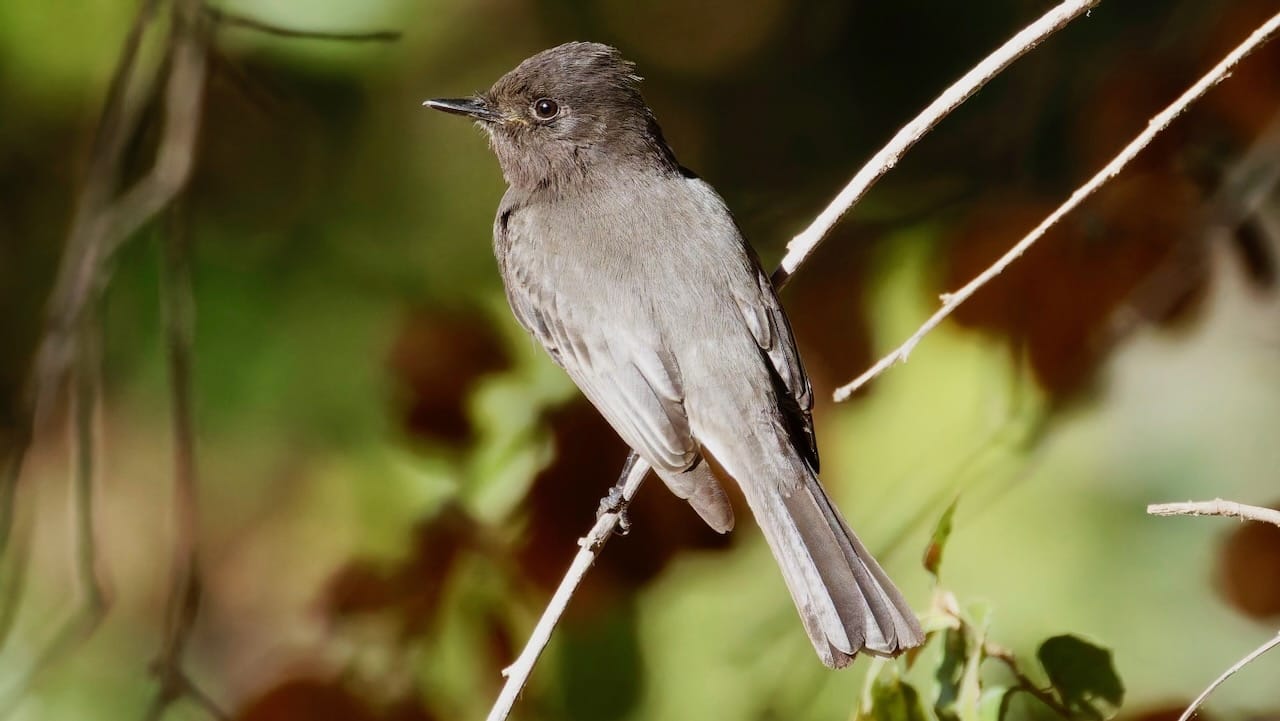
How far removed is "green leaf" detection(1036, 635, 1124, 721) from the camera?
221cm

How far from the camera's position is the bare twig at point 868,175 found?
86.2 inches

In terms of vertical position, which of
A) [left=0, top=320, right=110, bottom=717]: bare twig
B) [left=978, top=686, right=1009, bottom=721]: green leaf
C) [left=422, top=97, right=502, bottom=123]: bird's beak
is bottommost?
[left=0, top=320, right=110, bottom=717]: bare twig

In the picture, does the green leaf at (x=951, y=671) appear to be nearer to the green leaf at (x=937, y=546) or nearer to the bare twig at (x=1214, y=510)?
the green leaf at (x=937, y=546)

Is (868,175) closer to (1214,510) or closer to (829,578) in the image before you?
(829,578)

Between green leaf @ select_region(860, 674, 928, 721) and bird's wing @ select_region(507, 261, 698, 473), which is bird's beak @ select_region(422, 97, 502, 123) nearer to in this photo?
bird's wing @ select_region(507, 261, 698, 473)

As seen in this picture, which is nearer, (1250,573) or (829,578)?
(829,578)

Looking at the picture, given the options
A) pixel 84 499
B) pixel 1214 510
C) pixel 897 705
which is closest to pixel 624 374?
pixel 897 705

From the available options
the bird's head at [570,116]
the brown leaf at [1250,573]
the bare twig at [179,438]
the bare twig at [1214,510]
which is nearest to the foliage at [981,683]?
the bare twig at [1214,510]

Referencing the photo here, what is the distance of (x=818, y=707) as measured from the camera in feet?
10.3

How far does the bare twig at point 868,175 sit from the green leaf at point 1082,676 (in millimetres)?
837

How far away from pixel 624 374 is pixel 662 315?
15cm

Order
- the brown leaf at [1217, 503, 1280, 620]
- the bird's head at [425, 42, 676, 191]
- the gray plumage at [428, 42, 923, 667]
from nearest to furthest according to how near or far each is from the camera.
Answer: the gray plumage at [428, 42, 923, 667], the bird's head at [425, 42, 676, 191], the brown leaf at [1217, 503, 1280, 620]

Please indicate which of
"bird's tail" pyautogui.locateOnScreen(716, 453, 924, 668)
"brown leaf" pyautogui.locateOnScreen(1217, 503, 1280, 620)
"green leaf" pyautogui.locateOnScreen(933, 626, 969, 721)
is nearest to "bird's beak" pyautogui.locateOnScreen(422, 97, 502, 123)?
"bird's tail" pyautogui.locateOnScreen(716, 453, 924, 668)

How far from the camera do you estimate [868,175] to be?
2408 mm
